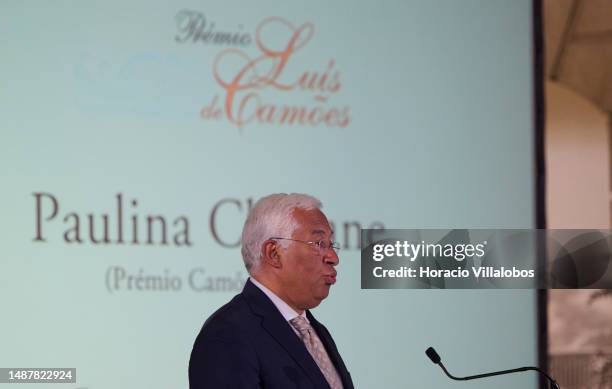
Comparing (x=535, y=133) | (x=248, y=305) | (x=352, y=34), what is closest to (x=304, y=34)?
(x=352, y=34)

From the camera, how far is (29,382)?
3.46m

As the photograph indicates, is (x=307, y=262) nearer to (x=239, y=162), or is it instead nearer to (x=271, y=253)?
(x=271, y=253)

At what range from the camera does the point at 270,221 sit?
2.19 metres

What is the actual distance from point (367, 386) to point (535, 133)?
48.3 inches

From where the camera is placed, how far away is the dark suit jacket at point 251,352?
1.98 meters

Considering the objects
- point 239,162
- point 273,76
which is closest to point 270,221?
point 239,162

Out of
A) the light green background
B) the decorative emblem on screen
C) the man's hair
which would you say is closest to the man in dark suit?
the man's hair

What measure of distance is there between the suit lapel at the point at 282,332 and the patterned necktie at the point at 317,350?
57mm

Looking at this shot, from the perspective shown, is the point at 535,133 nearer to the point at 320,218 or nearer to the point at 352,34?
the point at 352,34

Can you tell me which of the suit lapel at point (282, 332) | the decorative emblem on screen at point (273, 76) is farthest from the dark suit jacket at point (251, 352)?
the decorative emblem on screen at point (273, 76)

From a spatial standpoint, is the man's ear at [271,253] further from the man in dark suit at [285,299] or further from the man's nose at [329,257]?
the man's nose at [329,257]

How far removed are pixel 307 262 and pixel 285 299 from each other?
0.10m

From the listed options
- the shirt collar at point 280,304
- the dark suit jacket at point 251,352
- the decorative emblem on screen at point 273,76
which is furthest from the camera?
the decorative emblem on screen at point 273,76

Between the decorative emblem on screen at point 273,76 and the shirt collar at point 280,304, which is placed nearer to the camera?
the shirt collar at point 280,304
